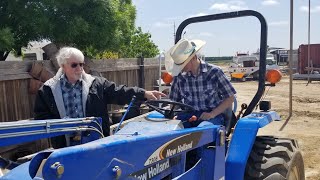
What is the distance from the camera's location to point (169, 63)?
4445 mm

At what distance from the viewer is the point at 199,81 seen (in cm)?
435

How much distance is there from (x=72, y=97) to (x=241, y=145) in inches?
68.3

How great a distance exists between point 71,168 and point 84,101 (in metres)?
2.11

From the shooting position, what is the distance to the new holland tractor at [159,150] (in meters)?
2.16

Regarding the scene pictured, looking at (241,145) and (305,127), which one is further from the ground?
(241,145)

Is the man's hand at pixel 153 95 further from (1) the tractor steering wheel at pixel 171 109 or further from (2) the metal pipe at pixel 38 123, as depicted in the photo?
(2) the metal pipe at pixel 38 123

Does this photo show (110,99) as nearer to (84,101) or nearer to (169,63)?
(84,101)

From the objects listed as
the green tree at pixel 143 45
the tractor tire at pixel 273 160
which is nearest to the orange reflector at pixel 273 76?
the tractor tire at pixel 273 160

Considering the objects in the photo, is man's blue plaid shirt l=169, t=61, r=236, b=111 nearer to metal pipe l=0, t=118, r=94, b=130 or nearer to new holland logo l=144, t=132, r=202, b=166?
new holland logo l=144, t=132, r=202, b=166

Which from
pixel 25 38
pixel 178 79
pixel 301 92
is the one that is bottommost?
pixel 301 92

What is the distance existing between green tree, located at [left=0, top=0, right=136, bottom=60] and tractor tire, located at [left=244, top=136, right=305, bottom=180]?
366 cm

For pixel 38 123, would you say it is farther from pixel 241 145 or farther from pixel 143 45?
pixel 143 45

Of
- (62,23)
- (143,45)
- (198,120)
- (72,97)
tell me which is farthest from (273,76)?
(143,45)

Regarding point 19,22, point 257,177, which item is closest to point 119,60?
point 19,22
